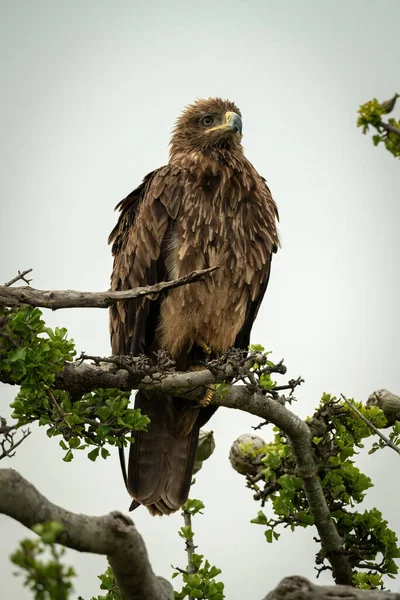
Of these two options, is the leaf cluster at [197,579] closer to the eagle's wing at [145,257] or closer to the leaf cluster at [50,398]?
the leaf cluster at [50,398]

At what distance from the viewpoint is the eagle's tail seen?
18.7 ft

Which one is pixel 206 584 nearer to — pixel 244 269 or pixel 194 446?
pixel 194 446

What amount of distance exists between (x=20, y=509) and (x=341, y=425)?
2.55 m

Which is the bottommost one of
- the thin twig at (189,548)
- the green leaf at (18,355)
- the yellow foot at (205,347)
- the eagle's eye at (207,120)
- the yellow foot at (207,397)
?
the thin twig at (189,548)

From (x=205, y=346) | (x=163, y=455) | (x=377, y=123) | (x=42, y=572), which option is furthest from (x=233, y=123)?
(x=42, y=572)

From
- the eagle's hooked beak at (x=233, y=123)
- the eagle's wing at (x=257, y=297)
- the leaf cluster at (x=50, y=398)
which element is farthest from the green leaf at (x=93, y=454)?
the eagle's hooked beak at (x=233, y=123)

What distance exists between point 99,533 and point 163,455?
3.16m

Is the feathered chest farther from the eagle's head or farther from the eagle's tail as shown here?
the eagle's tail

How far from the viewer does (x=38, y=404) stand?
3713mm

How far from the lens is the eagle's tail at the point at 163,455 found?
18.7 ft

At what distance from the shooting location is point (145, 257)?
5.81 meters

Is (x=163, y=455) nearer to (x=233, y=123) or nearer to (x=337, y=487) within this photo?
(x=337, y=487)

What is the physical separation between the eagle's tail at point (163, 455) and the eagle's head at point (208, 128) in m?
1.96

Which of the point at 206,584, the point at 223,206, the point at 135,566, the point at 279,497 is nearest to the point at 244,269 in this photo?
the point at 223,206
